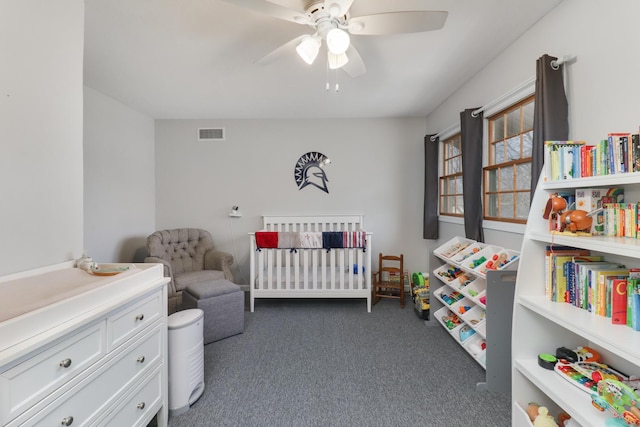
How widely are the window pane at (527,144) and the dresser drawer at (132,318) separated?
105 inches

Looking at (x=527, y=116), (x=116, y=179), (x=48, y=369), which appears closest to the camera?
(x=48, y=369)

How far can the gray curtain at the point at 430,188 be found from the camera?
10.4ft

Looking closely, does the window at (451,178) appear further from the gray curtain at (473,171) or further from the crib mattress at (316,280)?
the crib mattress at (316,280)

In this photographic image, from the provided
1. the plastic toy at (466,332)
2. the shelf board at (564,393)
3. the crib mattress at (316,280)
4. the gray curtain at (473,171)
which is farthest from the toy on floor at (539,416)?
the crib mattress at (316,280)

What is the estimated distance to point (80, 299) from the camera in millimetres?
933

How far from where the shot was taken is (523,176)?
6.56 ft

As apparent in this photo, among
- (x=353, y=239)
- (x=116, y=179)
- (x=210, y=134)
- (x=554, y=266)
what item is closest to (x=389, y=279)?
(x=353, y=239)

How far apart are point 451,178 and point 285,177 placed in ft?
7.04

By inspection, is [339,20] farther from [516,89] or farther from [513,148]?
[513,148]

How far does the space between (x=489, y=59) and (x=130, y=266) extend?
3.02m

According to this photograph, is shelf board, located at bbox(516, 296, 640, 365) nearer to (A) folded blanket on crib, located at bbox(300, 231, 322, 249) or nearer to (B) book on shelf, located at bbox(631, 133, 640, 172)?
(B) book on shelf, located at bbox(631, 133, 640, 172)

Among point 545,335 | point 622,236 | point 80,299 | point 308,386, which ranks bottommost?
point 308,386

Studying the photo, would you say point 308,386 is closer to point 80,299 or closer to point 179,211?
point 80,299

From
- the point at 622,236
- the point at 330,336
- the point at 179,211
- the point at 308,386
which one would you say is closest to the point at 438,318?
the point at 330,336
